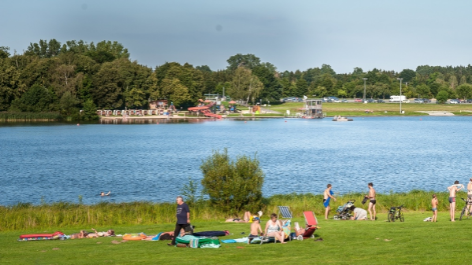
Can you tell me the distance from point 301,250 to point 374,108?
174802 millimetres

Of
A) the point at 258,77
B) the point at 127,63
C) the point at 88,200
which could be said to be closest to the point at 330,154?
the point at 88,200

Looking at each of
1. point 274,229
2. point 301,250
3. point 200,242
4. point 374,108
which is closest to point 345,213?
point 274,229

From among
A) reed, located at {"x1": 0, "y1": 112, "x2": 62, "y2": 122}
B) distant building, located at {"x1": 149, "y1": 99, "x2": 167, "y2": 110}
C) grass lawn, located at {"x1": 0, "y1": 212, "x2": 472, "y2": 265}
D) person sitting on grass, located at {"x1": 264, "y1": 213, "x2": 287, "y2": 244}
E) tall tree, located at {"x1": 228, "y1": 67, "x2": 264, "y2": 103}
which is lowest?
grass lawn, located at {"x1": 0, "y1": 212, "x2": 472, "y2": 265}

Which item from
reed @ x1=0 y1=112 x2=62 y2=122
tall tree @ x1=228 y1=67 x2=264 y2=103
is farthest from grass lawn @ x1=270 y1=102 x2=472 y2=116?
reed @ x1=0 y1=112 x2=62 y2=122

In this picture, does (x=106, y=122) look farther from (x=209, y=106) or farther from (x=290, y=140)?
(x=290, y=140)

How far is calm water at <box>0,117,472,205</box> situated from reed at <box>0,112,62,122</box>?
21.9 metres

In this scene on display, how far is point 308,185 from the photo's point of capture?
154ft

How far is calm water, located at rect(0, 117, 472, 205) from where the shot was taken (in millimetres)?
46219

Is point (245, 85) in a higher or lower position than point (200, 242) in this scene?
higher

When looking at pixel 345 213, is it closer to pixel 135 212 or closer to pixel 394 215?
pixel 394 215

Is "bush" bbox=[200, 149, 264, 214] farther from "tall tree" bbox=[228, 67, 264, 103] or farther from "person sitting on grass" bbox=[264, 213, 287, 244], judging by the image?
"tall tree" bbox=[228, 67, 264, 103]

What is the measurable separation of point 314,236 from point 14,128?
111m

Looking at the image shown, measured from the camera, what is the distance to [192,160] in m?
67.3

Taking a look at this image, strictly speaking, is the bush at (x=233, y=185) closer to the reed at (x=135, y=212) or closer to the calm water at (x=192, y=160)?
the reed at (x=135, y=212)
